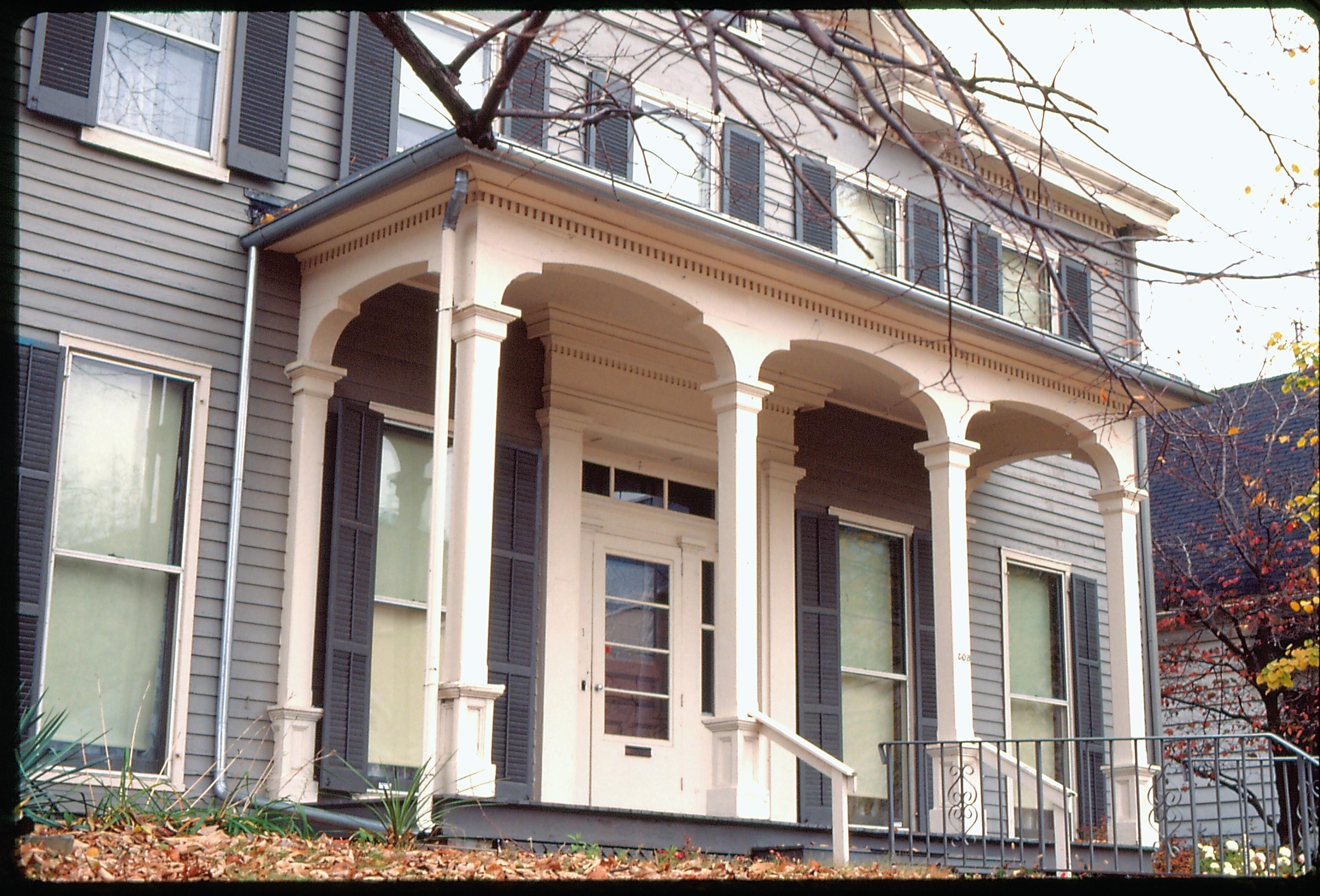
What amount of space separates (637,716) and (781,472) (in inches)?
82.4

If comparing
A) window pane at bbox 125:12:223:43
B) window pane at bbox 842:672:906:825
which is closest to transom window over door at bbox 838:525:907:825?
window pane at bbox 842:672:906:825

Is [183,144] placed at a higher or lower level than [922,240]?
lower

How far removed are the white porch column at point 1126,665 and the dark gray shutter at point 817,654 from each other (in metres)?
1.90

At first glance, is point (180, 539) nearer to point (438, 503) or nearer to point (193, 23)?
point (438, 503)

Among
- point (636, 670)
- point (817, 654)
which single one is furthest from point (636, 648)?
point (817, 654)

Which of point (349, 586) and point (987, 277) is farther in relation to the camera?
point (987, 277)

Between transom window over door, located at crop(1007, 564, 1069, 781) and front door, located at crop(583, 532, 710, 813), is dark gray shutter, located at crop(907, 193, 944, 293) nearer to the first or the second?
transom window over door, located at crop(1007, 564, 1069, 781)

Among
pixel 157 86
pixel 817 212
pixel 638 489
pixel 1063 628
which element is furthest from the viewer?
pixel 1063 628

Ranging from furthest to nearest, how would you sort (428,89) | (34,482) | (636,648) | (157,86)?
(636,648) < (428,89) < (157,86) < (34,482)

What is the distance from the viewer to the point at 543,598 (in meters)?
8.83

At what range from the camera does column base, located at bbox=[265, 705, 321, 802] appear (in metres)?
7.45

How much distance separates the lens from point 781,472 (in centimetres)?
1028

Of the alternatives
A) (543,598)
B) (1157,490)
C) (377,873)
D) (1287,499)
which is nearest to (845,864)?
(543,598)

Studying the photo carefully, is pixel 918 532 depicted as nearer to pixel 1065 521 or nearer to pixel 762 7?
pixel 1065 521
